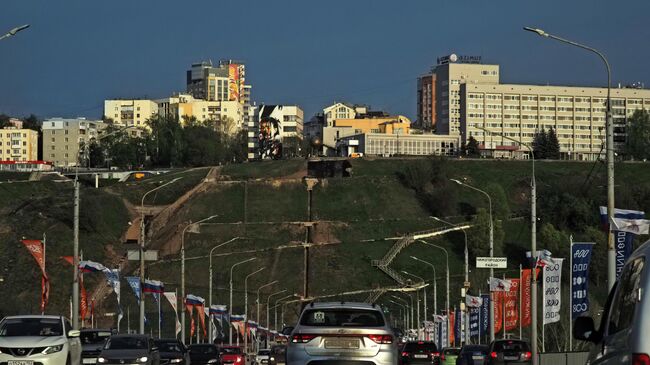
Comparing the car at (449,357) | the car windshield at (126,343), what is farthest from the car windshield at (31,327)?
the car at (449,357)

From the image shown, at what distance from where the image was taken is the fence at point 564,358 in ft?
152

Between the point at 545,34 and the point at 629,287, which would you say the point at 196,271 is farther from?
the point at 629,287

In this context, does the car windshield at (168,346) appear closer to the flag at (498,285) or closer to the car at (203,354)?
the car at (203,354)

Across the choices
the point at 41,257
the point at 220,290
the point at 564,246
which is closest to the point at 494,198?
the point at 564,246

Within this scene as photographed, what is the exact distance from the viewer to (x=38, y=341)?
2969 cm

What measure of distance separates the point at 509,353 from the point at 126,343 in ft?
53.9

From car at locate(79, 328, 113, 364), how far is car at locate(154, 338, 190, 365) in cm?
204

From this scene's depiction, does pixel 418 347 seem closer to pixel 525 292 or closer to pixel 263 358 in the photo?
pixel 525 292

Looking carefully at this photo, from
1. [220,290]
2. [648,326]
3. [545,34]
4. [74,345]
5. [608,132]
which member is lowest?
[220,290]

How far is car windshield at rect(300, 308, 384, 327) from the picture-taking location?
2511 cm

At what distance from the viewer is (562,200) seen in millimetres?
194375

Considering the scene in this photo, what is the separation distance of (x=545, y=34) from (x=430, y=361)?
2600 cm

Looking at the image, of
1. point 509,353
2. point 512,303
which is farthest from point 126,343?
point 512,303

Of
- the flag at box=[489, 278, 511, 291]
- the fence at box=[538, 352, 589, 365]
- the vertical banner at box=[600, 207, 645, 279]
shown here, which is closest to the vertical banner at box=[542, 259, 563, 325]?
the fence at box=[538, 352, 589, 365]
